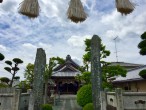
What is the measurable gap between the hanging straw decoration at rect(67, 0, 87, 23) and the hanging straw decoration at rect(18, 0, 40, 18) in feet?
1.54

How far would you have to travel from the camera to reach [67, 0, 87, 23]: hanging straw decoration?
2.60 meters

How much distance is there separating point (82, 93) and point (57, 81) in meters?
15.8

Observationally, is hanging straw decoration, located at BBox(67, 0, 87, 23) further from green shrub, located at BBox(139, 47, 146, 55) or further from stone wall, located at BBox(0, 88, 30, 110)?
green shrub, located at BBox(139, 47, 146, 55)

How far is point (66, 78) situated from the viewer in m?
29.5

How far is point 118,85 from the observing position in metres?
23.4

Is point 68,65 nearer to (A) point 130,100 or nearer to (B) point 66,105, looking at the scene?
(B) point 66,105

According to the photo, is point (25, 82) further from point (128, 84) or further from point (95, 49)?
point (95, 49)

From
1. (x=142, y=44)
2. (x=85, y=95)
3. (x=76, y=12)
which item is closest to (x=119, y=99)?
(x=142, y=44)

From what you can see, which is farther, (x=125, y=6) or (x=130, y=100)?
(x=130, y=100)

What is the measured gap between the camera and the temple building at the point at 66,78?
96.2 feet

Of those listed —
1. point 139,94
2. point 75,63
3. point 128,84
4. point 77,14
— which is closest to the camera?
point 77,14

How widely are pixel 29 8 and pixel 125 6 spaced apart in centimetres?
135

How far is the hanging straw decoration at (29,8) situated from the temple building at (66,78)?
26.4 m

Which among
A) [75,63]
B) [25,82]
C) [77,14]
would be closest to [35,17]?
[77,14]
